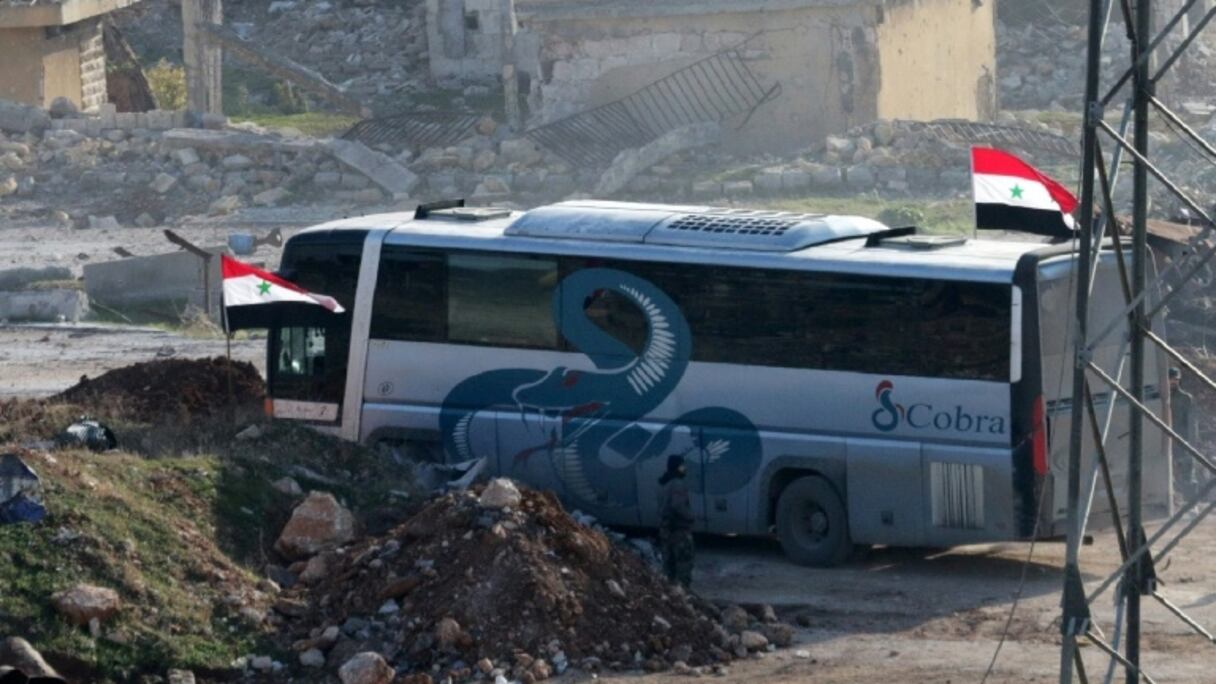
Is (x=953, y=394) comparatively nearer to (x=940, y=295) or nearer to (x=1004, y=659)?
(x=940, y=295)

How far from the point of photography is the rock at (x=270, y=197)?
A: 35.4m

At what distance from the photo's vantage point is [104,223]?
34.2 metres

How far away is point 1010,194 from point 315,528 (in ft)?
17.4

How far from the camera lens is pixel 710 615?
13914 mm

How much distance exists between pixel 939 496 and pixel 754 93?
22.6 m

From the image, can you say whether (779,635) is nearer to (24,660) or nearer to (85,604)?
(85,604)

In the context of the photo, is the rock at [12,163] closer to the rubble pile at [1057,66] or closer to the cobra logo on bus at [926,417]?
the rubble pile at [1057,66]

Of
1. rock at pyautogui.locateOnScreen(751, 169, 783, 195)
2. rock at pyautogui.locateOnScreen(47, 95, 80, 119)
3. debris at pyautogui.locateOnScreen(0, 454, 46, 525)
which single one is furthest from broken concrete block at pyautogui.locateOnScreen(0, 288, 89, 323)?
debris at pyautogui.locateOnScreen(0, 454, 46, 525)

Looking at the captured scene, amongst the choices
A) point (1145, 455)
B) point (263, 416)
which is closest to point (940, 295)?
point (1145, 455)

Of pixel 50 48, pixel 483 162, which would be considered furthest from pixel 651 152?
pixel 50 48

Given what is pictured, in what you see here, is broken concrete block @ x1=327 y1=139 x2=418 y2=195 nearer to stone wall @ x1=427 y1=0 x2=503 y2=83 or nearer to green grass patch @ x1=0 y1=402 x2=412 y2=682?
stone wall @ x1=427 y1=0 x2=503 y2=83

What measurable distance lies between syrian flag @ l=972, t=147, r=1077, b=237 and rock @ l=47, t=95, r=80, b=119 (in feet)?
89.9

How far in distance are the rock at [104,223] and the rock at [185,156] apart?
2.77m

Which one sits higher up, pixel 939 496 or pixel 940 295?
pixel 940 295
